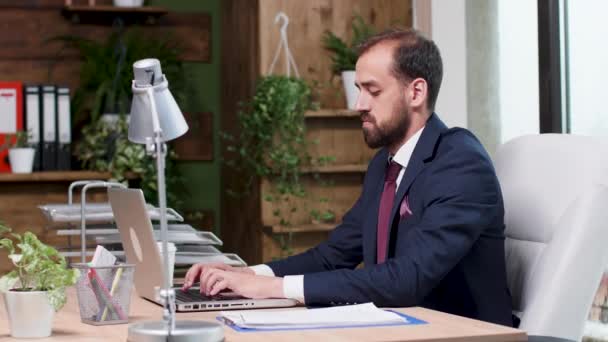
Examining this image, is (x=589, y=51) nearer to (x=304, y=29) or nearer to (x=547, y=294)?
(x=304, y=29)

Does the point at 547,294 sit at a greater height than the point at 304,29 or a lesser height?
lesser

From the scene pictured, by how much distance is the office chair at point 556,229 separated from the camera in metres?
2.04

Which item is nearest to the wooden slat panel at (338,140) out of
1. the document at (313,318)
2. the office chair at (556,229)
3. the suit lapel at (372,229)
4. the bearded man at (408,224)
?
the bearded man at (408,224)

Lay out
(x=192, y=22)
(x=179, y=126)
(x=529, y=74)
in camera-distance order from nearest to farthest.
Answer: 1. (x=179, y=126)
2. (x=529, y=74)
3. (x=192, y=22)

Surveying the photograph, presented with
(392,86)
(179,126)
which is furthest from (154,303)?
(392,86)

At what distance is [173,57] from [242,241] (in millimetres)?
860

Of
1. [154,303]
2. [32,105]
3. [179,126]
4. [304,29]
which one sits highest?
[304,29]

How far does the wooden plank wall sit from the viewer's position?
442 centimetres

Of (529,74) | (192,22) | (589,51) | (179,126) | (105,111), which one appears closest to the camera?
(179,126)

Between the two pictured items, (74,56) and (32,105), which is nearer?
(32,105)

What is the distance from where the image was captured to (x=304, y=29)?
418 centimetres

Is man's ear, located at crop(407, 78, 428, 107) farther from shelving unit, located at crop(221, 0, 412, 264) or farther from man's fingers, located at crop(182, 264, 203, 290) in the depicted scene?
shelving unit, located at crop(221, 0, 412, 264)

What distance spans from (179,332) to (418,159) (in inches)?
37.7

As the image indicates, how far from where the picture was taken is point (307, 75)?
13.8ft
